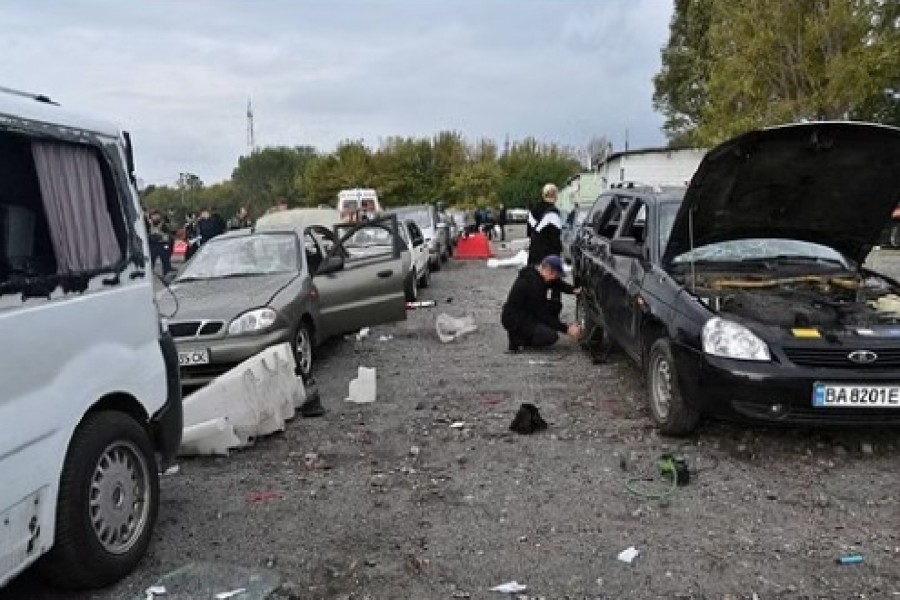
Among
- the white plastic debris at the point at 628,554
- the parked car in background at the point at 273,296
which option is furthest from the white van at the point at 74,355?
the parked car in background at the point at 273,296

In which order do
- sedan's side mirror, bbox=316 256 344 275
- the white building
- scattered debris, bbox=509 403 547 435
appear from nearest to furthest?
scattered debris, bbox=509 403 547 435, sedan's side mirror, bbox=316 256 344 275, the white building

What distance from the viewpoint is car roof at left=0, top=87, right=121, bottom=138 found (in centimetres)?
302

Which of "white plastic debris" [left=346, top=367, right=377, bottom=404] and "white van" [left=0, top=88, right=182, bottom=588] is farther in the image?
"white plastic debris" [left=346, top=367, right=377, bottom=404]

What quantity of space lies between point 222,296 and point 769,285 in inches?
181

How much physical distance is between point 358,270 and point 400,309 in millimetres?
631

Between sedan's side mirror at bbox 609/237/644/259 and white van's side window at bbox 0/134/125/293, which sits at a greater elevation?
white van's side window at bbox 0/134/125/293

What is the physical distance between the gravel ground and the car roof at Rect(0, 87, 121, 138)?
2010 millimetres

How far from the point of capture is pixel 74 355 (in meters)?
3.27

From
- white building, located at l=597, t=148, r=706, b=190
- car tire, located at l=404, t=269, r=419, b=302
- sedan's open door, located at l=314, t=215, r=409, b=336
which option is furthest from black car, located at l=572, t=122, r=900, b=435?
white building, located at l=597, t=148, r=706, b=190

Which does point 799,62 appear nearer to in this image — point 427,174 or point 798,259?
point 798,259

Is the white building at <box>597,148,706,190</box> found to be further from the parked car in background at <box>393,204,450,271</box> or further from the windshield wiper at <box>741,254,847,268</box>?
the windshield wiper at <box>741,254,847,268</box>

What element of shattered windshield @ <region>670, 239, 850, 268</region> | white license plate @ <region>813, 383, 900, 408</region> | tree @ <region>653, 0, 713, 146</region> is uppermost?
tree @ <region>653, 0, 713, 146</region>

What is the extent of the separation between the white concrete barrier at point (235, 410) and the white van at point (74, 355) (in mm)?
1285

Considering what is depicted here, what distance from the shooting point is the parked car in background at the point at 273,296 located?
666cm
